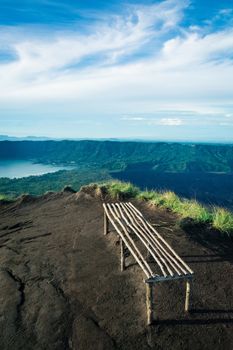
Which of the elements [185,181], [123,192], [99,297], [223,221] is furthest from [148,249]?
[185,181]

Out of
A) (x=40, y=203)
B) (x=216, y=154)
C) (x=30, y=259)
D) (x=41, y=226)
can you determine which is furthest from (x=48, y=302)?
(x=216, y=154)

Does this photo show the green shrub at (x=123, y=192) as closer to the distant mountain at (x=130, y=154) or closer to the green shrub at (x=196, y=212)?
the green shrub at (x=196, y=212)

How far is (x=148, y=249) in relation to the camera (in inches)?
226

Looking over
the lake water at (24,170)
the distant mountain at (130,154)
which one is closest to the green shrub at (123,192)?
the lake water at (24,170)

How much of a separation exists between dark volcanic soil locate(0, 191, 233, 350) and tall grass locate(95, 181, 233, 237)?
622 millimetres

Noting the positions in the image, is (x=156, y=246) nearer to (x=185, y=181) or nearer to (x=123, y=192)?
(x=123, y=192)

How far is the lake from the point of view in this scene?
6981 centimetres

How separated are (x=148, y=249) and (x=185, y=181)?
77.1 meters

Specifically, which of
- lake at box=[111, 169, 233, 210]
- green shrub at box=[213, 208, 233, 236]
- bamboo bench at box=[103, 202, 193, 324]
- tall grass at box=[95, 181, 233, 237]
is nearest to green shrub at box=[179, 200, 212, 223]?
tall grass at box=[95, 181, 233, 237]

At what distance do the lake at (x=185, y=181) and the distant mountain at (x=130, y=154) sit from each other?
893cm

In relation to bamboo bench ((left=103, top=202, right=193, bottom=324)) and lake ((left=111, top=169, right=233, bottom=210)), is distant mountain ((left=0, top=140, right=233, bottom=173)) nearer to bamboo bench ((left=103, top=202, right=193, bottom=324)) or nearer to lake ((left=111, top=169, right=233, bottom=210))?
lake ((left=111, top=169, right=233, bottom=210))

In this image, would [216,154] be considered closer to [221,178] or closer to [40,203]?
[221,178]

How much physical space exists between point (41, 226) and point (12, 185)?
171 ft

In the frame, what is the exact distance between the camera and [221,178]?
3438 inches
